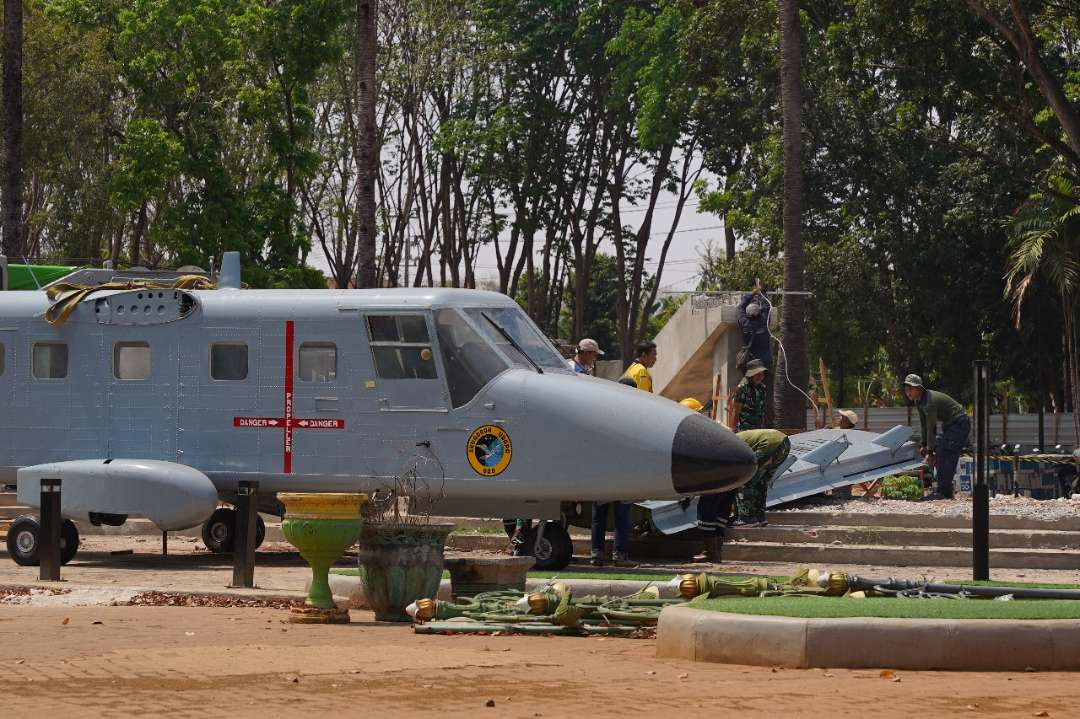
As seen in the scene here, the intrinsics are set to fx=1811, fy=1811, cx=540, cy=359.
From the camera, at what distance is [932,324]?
45.7 m

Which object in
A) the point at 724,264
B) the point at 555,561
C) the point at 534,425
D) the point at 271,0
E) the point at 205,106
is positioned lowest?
the point at 555,561

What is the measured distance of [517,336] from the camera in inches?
687

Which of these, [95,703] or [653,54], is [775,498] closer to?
[95,703]

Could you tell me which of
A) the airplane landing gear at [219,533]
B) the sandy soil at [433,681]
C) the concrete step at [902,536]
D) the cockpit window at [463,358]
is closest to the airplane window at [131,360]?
the airplane landing gear at [219,533]

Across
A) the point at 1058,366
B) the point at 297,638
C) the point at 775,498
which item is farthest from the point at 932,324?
the point at 297,638

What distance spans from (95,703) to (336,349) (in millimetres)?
9656

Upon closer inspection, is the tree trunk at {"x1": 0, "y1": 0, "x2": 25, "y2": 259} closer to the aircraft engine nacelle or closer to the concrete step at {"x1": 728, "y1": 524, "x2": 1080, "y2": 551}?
the aircraft engine nacelle

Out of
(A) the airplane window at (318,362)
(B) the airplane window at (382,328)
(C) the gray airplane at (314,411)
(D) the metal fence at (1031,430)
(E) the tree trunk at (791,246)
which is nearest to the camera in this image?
(C) the gray airplane at (314,411)

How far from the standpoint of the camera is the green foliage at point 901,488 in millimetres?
21875

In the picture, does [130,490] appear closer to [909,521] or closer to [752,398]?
[752,398]

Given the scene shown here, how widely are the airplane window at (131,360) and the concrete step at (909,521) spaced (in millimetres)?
6876

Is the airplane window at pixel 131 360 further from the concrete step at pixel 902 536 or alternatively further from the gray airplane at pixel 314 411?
the concrete step at pixel 902 536

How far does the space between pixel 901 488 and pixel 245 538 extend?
9.52 meters

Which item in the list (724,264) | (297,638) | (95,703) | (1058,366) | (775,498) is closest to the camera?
(95,703)
